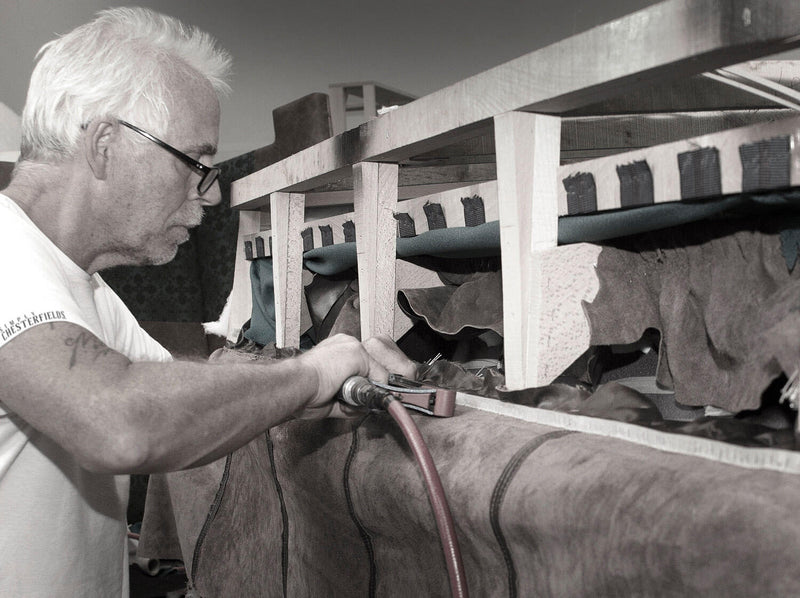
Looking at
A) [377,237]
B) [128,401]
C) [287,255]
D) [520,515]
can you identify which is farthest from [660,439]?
[287,255]

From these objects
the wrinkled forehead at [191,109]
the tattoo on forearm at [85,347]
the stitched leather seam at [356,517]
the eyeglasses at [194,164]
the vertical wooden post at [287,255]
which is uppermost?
the wrinkled forehead at [191,109]

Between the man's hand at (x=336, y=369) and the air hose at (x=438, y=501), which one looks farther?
the man's hand at (x=336, y=369)

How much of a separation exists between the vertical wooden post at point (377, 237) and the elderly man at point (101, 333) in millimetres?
142

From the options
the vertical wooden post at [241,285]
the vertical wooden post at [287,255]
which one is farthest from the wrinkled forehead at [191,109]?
the vertical wooden post at [241,285]

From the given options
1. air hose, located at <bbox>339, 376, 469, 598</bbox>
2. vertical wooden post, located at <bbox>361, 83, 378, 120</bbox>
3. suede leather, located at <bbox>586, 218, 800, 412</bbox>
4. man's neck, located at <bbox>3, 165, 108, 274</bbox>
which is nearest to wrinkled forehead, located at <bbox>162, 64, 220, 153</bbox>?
man's neck, located at <bbox>3, 165, 108, 274</bbox>

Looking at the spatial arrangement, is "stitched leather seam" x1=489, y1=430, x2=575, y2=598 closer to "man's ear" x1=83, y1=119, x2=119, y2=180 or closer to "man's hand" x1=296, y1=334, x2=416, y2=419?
"man's hand" x1=296, y1=334, x2=416, y2=419

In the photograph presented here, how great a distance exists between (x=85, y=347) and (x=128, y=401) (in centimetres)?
10

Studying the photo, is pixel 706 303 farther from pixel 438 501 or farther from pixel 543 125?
pixel 438 501

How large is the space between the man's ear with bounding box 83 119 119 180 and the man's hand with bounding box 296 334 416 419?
455mm

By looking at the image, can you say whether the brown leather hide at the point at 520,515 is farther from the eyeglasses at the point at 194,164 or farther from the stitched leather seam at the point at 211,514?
the eyeglasses at the point at 194,164

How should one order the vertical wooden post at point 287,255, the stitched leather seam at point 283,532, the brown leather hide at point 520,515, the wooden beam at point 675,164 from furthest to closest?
1. the vertical wooden post at point 287,255
2. the stitched leather seam at point 283,532
3. the wooden beam at point 675,164
4. the brown leather hide at point 520,515

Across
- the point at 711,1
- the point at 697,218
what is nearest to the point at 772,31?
the point at 711,1

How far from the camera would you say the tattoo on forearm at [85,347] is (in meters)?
0.92

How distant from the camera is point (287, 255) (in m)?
1.81
